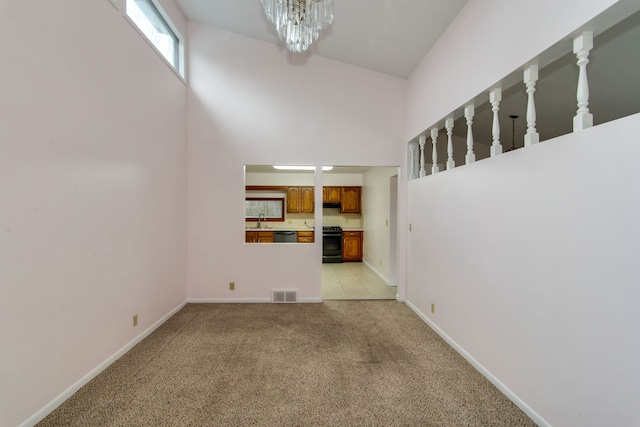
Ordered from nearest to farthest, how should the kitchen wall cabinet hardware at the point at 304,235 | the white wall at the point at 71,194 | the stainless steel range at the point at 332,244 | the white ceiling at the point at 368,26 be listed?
the white wall at the point at 71,194, the white ceiling at the point at 368,26, the kitchen wall cabinet hardware at the point at 304,235, the stainless steel range at the point at 332,244

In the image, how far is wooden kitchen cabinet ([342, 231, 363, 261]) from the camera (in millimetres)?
7676

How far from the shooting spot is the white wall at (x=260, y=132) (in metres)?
4.23

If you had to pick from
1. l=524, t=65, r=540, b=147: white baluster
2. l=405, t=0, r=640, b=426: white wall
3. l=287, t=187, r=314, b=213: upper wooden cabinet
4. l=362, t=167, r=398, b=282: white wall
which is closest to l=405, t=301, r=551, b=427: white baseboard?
l=405, t=0, r=640, b=426: white wall

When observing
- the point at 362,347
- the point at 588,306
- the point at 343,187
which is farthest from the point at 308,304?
the point at 343,187

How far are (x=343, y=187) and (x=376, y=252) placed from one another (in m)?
2.14

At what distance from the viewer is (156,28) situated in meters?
3.46

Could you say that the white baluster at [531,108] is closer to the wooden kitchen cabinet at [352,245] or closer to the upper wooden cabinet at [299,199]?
the wooden kitchen cabinet at [352,245]

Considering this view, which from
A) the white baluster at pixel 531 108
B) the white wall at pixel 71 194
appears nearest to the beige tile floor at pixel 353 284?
the white wall at pixel 71 194

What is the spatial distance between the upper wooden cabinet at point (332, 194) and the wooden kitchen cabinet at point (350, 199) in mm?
104

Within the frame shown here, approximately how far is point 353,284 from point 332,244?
2.21 m

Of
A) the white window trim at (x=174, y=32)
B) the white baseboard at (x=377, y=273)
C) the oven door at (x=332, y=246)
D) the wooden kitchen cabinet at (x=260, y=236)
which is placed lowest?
the white baseboard at (x=377, y=273)

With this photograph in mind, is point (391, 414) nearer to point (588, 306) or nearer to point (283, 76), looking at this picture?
point (588, 306)

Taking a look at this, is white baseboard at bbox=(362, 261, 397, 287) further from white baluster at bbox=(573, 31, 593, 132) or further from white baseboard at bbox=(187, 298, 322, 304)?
white baluster at bbox=(573, 31, 593, 132)

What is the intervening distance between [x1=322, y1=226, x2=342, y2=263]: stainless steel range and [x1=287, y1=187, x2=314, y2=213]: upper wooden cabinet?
2.57 feet
